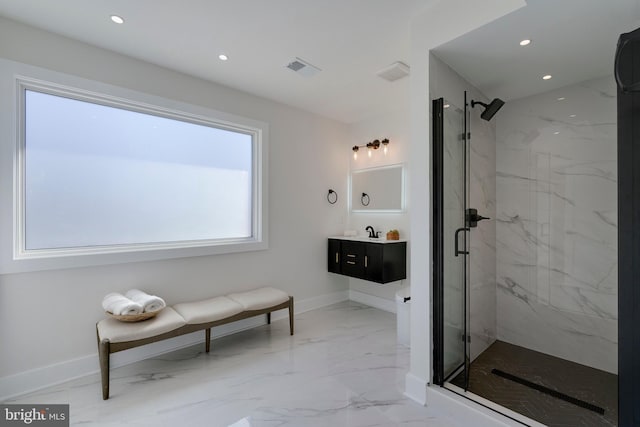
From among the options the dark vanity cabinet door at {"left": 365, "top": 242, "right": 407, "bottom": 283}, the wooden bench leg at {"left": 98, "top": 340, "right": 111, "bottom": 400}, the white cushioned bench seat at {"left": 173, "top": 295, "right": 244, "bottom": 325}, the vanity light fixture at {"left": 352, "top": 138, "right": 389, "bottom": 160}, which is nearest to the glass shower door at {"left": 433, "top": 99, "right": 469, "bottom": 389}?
the dark vanity cabinet door at {"left": 365, "top": 242, "right": 407, "bottom": 283}

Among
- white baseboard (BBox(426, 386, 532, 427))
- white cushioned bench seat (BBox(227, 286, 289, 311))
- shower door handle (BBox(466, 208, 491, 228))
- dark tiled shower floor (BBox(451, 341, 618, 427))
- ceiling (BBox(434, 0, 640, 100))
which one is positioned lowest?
dark tiled shower floor (BBox(451, 341, 618, 427))

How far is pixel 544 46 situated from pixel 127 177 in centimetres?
339

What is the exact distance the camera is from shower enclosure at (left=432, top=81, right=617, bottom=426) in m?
2.02

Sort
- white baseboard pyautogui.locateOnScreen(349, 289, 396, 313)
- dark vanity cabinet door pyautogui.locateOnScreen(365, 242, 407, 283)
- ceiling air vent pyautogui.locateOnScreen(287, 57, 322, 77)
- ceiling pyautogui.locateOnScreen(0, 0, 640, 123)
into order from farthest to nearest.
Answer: white baseboard pyautogui.locateOnScreen(349, 289, 396, 313)
dark vanity cabinet door pyautogui.locateOnScreen(365, 242, 407, 283)
ceiling air vent pyautogui.locateOnScreen(287, 57, 322, 77)
ceiling pyautogui.locateOnScreen(0, 0, 640, 123)

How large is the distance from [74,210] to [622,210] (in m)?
3.45

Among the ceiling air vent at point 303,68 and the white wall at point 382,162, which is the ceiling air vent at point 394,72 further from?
the ceiling air vent at point 303,68

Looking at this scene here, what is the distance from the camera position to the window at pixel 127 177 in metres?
2.25

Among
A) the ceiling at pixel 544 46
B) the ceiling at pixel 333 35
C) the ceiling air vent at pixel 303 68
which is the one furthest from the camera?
the ceiling air vent at pixel 303 68

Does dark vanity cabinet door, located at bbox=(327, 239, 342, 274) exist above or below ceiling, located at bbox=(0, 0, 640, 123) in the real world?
below

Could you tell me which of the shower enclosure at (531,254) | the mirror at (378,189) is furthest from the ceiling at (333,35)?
the mirror at (378,189)

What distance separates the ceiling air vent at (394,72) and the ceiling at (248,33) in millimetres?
53

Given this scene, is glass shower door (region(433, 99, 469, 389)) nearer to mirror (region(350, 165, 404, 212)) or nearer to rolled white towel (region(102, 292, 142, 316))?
mirror (region(350, 165, 404, 212))

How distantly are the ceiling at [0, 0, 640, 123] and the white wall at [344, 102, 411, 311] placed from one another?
3.54ft

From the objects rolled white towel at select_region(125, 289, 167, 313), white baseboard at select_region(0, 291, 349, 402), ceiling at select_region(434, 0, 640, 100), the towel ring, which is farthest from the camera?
Result: the towel ring
